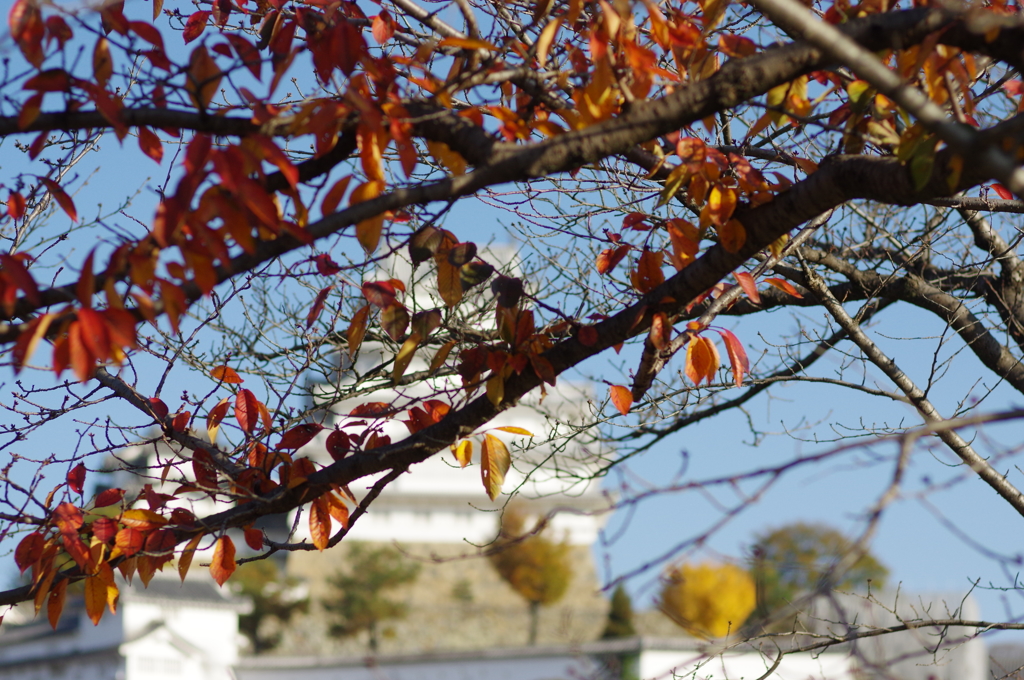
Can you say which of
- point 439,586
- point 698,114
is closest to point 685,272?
point 698,114

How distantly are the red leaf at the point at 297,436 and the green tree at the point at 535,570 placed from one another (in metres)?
20.4

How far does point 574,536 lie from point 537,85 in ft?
81.9

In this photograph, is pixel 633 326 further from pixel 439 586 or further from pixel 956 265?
pixel 439 586

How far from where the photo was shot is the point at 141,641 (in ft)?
44.9

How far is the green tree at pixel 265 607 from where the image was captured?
19656mm

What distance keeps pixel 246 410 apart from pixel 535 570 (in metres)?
21.3

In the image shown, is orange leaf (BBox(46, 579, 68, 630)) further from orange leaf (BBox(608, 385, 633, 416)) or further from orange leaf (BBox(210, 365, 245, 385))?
orange leaf (BBox(608, 385, 633, 416))

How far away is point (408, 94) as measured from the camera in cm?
206

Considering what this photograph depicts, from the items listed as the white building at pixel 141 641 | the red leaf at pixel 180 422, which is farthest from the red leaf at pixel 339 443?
the white building at pixel 141 641

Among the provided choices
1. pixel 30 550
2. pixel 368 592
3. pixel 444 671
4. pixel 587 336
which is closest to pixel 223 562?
pixel 30 550

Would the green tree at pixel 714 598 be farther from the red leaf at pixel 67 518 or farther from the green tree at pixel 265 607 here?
the red leaf at pixel 67 518

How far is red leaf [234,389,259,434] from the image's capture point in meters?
2.72

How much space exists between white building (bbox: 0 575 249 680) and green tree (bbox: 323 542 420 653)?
4.51 meters

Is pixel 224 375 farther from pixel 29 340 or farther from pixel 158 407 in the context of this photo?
pixel 29 340
